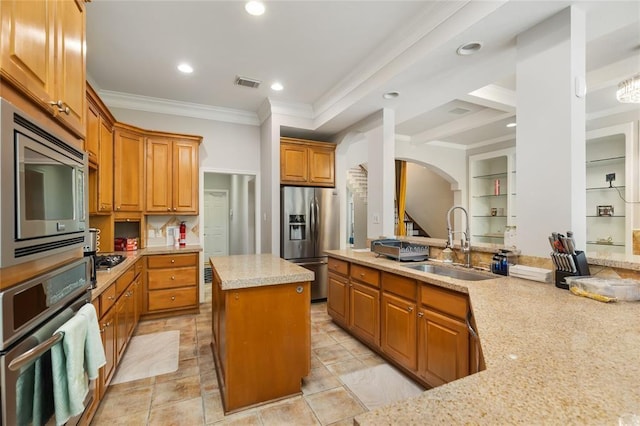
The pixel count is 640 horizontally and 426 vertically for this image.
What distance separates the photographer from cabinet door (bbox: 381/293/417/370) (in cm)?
231

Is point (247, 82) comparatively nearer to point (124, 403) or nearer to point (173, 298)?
point (173, 298)

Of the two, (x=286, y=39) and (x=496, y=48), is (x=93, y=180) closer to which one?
(x=286, y=39)

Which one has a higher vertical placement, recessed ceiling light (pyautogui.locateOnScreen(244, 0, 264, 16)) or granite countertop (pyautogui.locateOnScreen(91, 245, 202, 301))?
recessed ceiling light (pyautogui.locateOnScreen(244, 0, 264, 16))

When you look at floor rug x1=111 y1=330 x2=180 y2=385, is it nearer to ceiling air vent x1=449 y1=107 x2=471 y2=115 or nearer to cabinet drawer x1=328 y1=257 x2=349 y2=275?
cabinet drawer x1=328 y1=257 x2=349 y2=275

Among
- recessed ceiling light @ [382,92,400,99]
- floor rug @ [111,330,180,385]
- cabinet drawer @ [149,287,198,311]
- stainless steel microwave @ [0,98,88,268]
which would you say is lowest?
floor rug @ [111,330,180,385]

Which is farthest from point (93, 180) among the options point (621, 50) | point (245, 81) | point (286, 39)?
point (621, 50)

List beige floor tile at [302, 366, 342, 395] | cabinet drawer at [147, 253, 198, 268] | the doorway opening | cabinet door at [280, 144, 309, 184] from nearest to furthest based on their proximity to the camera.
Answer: beige floor tile at [302, 366, 342, 395] → cabinet drawer at [147, 253, 198, 268] → cabinet door at [280, 144, 309, 184] → the doorway opening

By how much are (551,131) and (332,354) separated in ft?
8.32

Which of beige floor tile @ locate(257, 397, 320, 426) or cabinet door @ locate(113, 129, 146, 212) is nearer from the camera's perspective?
beige floor tile @ locate(257, 397, 320, 426)

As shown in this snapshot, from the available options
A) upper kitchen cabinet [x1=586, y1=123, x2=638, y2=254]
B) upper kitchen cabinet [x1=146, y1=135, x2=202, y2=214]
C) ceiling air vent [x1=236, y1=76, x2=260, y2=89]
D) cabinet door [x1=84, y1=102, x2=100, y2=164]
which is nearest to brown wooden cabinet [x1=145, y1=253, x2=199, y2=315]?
upper kitchen cabinet [x1=146, y1=135, x2=202, y2=214]

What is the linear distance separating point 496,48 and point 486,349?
2.41 meters

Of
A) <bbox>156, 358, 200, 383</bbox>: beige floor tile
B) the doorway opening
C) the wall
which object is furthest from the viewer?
the wall

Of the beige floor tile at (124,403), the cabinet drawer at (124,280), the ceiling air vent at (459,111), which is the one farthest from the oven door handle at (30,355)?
the ceiling air vent at (459,111)

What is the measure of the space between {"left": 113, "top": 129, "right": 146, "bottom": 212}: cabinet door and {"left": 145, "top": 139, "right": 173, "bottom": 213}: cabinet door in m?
0.09
